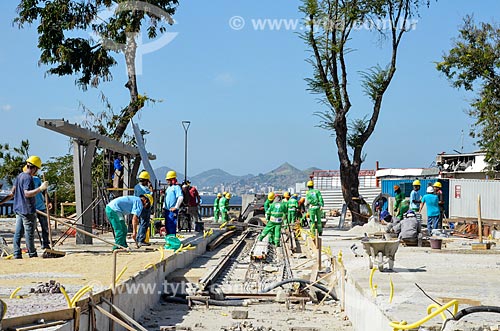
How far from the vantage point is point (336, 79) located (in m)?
29.5

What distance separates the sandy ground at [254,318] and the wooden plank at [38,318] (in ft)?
9.69

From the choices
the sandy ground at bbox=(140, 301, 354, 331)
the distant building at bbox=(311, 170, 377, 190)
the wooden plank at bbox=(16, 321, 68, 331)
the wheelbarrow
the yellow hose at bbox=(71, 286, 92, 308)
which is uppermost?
the distant building at bbox=(311, 170, 377, 190)

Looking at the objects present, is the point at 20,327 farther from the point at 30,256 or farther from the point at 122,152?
the point at 122,152

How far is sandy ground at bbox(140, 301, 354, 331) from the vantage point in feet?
32.1

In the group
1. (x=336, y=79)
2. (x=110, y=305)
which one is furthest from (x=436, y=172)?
(x=110, y=305)

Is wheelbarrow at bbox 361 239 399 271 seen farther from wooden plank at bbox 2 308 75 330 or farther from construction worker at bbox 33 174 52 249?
construction worker at bbox 33 174 52 249

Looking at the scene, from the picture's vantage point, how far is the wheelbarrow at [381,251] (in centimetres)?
1074

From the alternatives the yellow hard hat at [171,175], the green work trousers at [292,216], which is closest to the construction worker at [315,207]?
the green work trousers at [292,216]

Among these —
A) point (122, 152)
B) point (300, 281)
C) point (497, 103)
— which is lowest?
point (300, 281)

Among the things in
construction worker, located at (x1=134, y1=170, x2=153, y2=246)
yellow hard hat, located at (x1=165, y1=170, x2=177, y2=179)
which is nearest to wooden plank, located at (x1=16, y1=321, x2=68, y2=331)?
construction worker, located at (x1=134, y1=170, x2=153, y2=246)

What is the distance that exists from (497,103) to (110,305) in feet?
86.1

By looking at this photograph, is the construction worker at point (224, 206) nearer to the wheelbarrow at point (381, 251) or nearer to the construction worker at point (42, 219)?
the construction worker at point (42, 219)

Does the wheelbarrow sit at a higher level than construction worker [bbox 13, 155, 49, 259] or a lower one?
lower

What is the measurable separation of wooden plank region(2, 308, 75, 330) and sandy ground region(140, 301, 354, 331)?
2953mm
